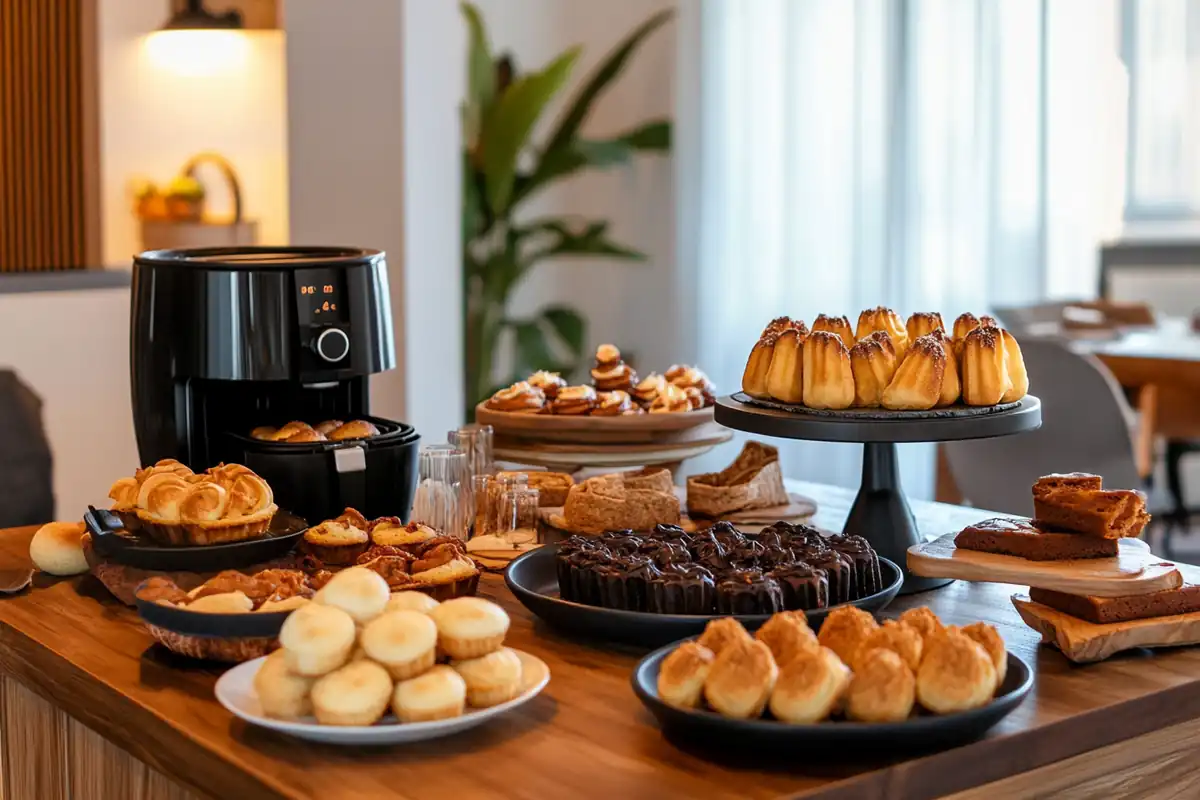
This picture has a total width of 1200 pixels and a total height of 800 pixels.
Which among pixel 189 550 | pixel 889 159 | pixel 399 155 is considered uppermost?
pixel 889 159

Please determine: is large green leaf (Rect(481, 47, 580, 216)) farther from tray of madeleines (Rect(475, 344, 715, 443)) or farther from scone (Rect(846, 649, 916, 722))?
scone (Rect(846, 649, 916, 722))

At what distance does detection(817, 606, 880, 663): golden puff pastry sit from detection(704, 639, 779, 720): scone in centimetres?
7

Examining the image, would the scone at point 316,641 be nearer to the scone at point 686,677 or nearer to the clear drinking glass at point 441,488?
the scone at point 686,677

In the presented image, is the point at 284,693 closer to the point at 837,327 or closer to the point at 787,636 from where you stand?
the point at 787,636

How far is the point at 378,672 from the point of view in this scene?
1.04 m

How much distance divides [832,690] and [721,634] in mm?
97

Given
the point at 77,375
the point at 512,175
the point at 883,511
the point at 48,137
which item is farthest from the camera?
the point at 512,175

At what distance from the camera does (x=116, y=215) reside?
184 inches

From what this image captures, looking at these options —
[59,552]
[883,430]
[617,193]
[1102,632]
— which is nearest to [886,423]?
[883,430]

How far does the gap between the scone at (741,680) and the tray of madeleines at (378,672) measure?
0.49 ft

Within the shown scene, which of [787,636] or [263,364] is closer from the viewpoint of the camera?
[787,636]

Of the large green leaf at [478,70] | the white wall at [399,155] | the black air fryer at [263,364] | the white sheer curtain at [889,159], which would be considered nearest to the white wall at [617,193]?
the white sheer curtain at [889,159]

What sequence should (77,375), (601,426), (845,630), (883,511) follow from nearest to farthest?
(845,630) < (883,511) < (601,426) < (77,375)

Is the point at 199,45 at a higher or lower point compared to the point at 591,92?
higher
